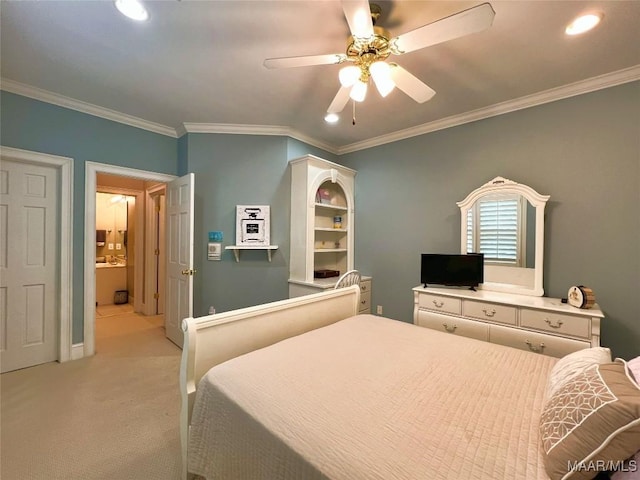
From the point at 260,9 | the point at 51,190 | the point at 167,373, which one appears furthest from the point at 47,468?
the point at 260,9

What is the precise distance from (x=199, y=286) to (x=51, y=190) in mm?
1725

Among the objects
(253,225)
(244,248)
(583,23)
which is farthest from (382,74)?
(244,248)

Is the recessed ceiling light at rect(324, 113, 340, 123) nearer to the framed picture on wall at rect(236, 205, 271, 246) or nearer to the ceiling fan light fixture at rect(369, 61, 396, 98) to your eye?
the framed picture on wall at rect(236, 205, 271, 246)

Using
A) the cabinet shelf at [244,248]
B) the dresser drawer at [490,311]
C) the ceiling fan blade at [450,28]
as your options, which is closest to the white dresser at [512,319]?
the dresser drawer at [490,311]

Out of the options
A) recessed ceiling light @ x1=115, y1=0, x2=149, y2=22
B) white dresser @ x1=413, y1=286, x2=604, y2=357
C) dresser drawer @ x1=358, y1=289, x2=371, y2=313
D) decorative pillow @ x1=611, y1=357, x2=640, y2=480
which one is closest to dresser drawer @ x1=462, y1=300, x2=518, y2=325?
white dresser @ x1=413, y1=286, x2=604, y2=357

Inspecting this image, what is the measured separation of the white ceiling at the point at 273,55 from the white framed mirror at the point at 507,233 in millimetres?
875

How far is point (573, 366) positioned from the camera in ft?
3.60

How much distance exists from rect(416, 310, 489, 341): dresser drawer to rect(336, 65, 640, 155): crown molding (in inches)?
82.2

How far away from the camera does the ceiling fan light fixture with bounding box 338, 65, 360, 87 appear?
5.32 feet

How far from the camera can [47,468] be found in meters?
1.53

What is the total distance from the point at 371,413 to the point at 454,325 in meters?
1.83

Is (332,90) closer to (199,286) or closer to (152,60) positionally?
(152,60)

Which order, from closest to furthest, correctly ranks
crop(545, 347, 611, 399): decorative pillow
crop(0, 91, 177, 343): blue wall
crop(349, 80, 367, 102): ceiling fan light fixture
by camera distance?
crop(545, 347, 611, 399): decorative pillow, crop(349, 80, 367, 102): ceiling fan light fixture, crop(0, 91, 177, 343): blue wall

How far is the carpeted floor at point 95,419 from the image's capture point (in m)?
1.55
